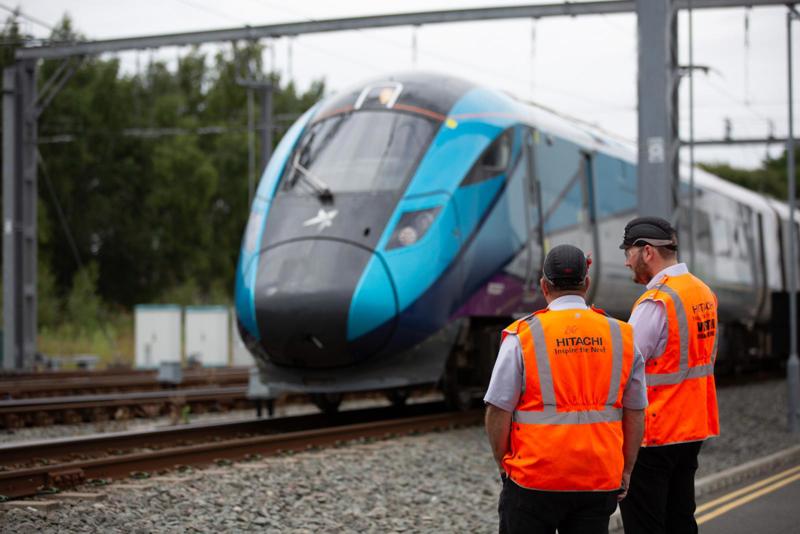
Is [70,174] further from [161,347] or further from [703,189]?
[703,189]

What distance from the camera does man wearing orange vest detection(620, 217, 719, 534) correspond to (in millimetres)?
5227

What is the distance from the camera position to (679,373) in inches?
209

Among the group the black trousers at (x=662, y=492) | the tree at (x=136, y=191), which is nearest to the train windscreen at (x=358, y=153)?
the black trousers at (x=662, y=492)

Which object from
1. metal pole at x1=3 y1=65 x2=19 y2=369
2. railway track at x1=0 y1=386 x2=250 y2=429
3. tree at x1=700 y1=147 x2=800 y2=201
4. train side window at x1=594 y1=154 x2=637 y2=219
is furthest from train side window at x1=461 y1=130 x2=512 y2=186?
tree at x1=700 y1=147 x2=800 y2=201

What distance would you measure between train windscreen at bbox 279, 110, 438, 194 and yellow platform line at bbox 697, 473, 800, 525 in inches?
190

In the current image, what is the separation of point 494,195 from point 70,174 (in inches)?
1478

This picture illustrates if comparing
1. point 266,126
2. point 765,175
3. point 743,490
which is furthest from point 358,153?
point 765,175

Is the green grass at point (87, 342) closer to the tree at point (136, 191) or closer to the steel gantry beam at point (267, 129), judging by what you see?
the steel gantry beam at point (267, 129)

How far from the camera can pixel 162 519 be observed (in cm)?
734

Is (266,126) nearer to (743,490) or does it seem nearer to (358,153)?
(358,153)

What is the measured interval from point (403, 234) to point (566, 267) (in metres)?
7.79

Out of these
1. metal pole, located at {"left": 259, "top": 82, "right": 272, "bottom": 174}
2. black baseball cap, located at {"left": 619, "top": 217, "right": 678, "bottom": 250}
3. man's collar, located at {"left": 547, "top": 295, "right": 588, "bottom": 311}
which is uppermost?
metal pole, located at {"left": 259, "top": 82, "right": 272, "bottom": 174}

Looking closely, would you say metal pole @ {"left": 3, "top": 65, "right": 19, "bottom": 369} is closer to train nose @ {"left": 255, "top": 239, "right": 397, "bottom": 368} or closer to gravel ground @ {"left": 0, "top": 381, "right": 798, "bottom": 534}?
train nose @ {"left": 255, "top": 239, "right": 397, "bottom": 368}

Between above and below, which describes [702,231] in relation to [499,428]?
above
